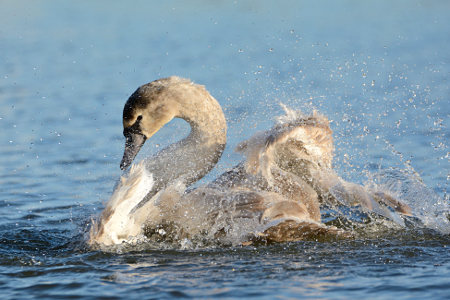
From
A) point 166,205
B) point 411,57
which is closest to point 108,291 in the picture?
point 166,205

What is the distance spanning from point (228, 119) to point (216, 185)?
14.1ft

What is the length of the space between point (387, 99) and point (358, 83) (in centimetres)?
97

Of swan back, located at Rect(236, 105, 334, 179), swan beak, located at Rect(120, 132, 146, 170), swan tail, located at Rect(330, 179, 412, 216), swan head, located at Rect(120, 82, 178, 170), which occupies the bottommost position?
swan tail, located at Rect(330, 179, 412, 216)

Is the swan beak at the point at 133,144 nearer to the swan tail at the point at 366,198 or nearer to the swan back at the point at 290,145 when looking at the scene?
the swan back at the point at 290,145

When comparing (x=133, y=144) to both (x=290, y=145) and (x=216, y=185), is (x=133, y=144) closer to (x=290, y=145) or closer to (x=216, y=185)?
(x=216, y=185)

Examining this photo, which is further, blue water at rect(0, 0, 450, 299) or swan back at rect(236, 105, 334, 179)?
swan back at rect(236, 105, 334, 179)

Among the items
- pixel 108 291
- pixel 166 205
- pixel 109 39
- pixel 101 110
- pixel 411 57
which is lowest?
pixel 108 291

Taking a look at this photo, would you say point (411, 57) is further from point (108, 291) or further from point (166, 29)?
point (108, 291)

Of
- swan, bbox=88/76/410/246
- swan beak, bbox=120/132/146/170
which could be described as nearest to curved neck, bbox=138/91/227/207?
swan, bbox=88/76/410/246

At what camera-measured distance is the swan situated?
6.17 meters

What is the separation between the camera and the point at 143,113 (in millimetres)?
6965

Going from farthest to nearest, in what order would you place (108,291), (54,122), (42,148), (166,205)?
1. (54,122)
2. (42,148)
3. (166,205)
4. (108,291)

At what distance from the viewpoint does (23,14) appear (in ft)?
60.5

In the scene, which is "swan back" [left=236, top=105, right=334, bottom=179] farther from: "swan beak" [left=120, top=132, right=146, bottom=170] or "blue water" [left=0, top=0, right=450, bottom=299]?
"swan beak" [left=120, top=132, right=146, bottom=170]
